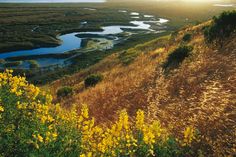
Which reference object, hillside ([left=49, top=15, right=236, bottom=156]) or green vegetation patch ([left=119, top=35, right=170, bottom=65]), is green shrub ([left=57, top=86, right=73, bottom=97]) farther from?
green vegetation patch ([left=119, top=35, right=170, bottom=65])

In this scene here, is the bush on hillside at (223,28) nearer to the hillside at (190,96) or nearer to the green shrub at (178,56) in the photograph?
the hillside at (190,96)

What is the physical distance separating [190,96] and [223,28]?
824 centimetres

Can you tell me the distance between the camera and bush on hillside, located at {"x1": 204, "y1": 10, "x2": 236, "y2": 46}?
795 inches

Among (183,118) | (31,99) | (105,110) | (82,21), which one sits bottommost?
(82,21)

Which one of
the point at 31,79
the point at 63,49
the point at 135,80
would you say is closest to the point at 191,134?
the point at 135,80

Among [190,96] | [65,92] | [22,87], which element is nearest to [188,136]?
[190,96]

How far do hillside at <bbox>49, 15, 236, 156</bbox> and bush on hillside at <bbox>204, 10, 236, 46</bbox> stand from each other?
63 cm

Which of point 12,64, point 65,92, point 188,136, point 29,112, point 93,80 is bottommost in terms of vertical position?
point 12,64

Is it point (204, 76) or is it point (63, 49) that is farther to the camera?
point (63, 49)

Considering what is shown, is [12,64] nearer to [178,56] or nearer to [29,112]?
[178,56]

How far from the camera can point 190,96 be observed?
1358 centimetres

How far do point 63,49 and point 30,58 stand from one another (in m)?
9.98

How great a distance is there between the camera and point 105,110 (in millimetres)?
15375

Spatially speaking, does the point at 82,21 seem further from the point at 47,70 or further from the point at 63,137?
the point at 63,137
